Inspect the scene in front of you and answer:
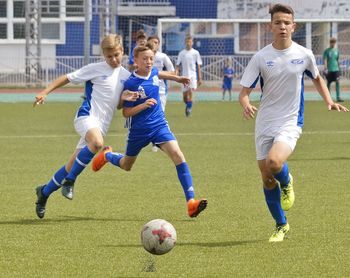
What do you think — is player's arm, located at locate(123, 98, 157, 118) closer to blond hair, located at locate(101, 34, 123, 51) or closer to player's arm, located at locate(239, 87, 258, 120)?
blond hair, located at locate(101, 34, 123, 51)

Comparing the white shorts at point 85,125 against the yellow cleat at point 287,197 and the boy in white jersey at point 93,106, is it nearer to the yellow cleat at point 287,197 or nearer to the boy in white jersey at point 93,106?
the boy in white jersey at point 93,106

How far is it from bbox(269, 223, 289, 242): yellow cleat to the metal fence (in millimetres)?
30795

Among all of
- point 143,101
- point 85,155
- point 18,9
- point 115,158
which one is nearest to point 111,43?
point 143,101

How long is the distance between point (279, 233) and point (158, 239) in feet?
5.24

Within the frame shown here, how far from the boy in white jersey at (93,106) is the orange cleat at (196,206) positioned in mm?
1358

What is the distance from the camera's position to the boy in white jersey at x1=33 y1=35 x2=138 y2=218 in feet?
37.1

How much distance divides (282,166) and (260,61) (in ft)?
3.02

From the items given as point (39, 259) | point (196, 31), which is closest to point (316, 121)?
point (196, 31)

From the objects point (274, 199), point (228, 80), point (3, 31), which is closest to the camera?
point (274, 199)

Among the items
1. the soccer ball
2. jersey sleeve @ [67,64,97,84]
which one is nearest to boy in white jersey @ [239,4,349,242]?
the soccer ball

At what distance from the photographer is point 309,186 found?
13531mm

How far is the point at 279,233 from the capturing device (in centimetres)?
940

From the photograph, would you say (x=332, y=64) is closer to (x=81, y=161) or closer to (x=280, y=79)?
(x=81, y=161)

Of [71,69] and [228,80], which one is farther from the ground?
[228,80]
